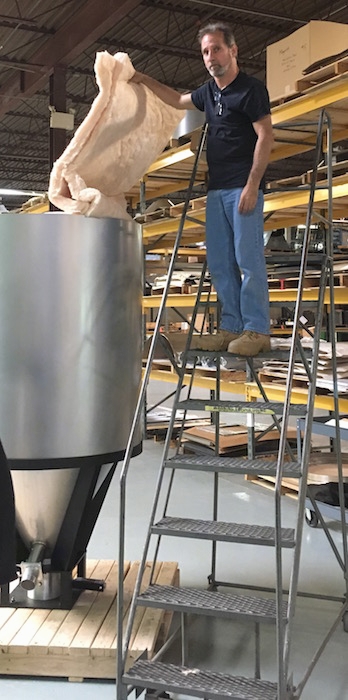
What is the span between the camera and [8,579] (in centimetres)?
299

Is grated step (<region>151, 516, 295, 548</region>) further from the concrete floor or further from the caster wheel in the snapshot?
the caster wheel

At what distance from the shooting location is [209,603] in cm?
351

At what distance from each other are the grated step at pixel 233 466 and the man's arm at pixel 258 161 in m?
1.50

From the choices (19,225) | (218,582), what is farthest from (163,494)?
(19,225)

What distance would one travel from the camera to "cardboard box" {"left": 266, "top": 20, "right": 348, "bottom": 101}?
5.95 meters

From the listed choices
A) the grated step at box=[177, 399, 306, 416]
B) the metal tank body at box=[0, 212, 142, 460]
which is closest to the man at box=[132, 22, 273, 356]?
the grated step at box=[177, 399, 306, 416]

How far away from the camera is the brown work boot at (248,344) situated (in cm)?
441

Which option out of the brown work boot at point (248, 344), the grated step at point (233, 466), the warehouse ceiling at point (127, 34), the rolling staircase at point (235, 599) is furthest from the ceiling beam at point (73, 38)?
the grated step at point (233, 466)

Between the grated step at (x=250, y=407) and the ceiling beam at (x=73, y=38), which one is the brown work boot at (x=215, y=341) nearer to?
the grated step at (x=250, y=407)

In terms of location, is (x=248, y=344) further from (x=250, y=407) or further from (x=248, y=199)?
(x=248, y=199)

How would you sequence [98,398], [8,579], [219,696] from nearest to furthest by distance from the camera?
1. [8,579]
2. [219,696]
3. [98,398]

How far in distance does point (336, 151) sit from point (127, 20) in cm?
698

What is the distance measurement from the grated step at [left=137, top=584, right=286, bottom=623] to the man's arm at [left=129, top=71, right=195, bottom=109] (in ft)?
9.48

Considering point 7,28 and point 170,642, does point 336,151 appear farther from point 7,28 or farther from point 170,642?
point 7,28
